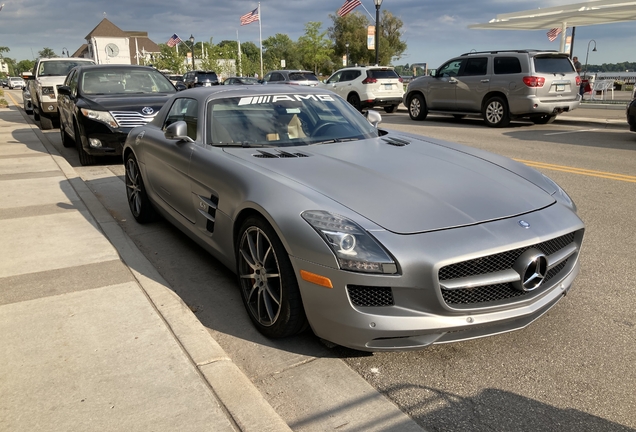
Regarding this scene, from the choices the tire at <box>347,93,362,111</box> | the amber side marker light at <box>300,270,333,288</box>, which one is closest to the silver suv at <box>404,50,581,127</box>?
the tire at <box>347,93,362,111</box>

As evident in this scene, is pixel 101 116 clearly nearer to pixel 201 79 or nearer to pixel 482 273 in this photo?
pixel 482 273

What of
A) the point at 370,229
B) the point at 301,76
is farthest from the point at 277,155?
the point at 301,76

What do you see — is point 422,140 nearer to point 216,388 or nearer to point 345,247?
point 345,247

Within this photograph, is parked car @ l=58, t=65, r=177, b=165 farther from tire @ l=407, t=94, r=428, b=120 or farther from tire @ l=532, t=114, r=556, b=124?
tire @ l=532, t=114, r=556, b=124

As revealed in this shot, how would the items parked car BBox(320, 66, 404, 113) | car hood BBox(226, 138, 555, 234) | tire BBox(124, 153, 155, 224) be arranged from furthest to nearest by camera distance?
parked car BBox(320, 66, 404, 113) → tire BBox(124, 153, 155, 224) → car hood BBox(226, 138, 555, 234)

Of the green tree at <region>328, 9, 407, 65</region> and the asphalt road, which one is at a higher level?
the green tree at <region>328, 9, 407, 65</region>

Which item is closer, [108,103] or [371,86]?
[108,103]

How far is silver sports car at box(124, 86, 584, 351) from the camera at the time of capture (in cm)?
277

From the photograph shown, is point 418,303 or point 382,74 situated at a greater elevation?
point 382,74

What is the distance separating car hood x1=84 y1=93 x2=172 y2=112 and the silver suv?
9.16 m

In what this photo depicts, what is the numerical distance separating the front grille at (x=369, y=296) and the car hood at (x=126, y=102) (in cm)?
776

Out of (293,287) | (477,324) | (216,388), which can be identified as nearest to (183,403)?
(216,388)

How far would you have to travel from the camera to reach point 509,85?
47.7 ft

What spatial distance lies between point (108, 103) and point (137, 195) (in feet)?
14.1
